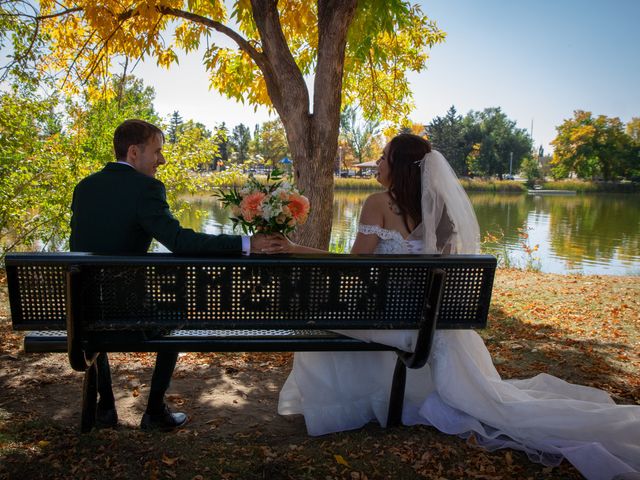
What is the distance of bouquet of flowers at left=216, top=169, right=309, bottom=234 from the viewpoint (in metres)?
2.70

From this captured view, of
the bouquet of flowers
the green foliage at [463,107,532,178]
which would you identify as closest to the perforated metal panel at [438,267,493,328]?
the bouquet of flowers

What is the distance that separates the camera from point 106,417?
310 cm

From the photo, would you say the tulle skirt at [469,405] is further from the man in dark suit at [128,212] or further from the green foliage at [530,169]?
the green foliage at [530,169]

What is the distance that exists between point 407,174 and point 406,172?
16mm

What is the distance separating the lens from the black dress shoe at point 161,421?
3.05 metres

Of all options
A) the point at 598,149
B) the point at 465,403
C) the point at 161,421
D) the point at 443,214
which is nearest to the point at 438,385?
the point at 465,403

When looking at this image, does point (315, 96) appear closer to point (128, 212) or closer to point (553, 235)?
point (128, 212)

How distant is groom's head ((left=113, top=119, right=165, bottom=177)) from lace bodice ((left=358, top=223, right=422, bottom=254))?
1.34m

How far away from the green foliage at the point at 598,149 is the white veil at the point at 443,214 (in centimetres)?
7036

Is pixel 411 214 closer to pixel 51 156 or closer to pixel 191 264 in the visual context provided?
pixel 191 264

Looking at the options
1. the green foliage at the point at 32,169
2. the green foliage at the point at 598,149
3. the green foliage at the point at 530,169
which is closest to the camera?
the green foliage at the point at 32,169

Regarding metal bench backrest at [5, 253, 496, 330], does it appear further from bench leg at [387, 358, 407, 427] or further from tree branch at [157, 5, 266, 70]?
tree branch at [157, 5, 266, 70]

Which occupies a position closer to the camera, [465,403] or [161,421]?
[465,403]

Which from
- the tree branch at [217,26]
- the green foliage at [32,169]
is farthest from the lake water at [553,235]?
the tree branch at [217,26]
